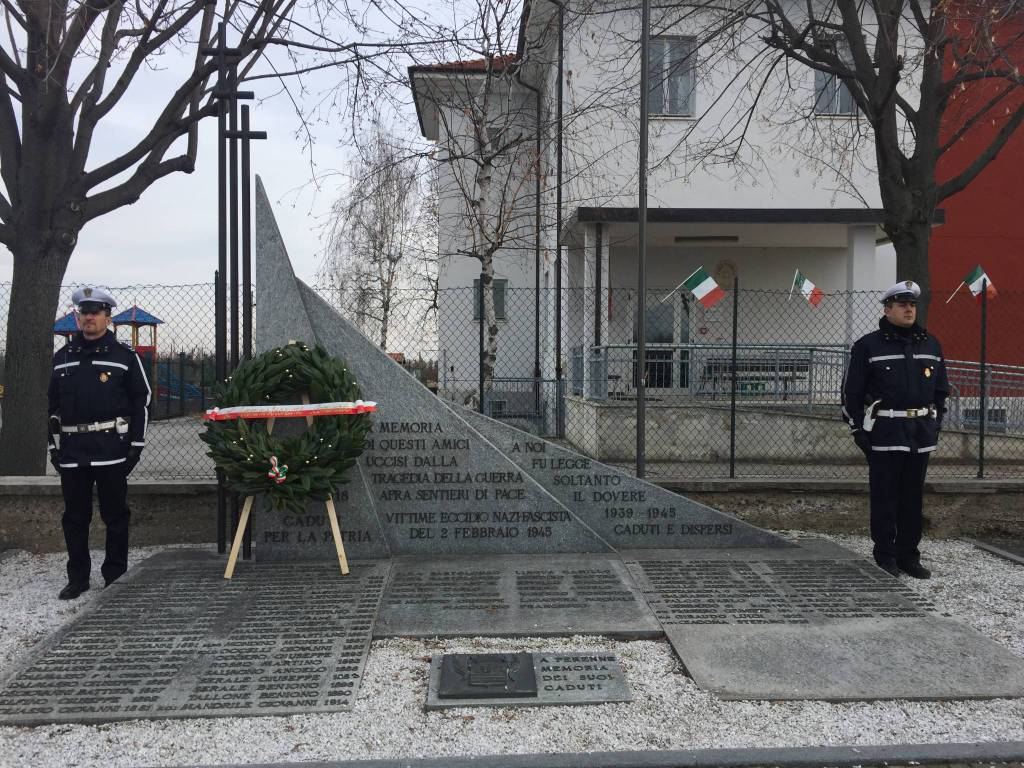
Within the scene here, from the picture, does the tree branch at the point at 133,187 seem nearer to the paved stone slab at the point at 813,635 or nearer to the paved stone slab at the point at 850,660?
the paved stone slab at the point at 813,635

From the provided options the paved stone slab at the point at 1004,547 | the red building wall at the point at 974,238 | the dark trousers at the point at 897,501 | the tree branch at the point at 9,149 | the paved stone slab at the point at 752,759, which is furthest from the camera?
the red building wall at the point at 974,238

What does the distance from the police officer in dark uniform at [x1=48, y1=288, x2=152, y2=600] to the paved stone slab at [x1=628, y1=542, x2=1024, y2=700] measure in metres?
3.61

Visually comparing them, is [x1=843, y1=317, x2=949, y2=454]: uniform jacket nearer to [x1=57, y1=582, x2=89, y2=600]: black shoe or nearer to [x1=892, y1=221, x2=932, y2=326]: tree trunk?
[x1=892, y1=221, x2=932, y2=326]: tree trunk

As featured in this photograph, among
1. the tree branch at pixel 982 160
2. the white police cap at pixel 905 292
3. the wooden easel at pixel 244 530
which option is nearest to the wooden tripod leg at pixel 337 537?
the wooden easel at pixel 244 530

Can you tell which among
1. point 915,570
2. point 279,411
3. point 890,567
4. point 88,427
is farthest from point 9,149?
point 915,570

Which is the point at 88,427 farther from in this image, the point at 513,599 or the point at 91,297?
the point at 513,599

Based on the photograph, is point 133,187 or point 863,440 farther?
point 133,187

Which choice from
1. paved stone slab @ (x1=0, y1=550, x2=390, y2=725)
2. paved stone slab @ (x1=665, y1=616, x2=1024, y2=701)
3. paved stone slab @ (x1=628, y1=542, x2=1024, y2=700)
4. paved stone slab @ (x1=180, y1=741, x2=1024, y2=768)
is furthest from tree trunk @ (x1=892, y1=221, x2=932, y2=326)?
paved stone slab @ (x1=0, y1=550, x2=390, y2=725)

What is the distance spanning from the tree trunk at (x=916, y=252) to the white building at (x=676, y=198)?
415 centimetres

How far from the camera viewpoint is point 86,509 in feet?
18.5

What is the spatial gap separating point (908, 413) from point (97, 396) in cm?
555

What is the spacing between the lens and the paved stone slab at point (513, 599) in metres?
4.71

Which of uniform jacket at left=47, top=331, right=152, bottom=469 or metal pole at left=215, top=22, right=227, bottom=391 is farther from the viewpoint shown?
metal pole at left=215, top=22, right=227, bottom=391

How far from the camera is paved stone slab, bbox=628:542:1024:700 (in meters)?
3.98
